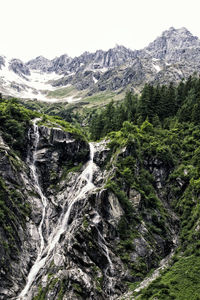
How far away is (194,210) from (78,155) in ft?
95.8

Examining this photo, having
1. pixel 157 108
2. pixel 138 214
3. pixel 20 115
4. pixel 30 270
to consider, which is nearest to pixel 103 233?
pixel 138 214

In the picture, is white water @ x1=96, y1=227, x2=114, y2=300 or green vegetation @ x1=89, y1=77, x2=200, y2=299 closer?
white water @ x1=96, y1=227, x2=114, y2=300

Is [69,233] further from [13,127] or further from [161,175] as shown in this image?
[13,127]

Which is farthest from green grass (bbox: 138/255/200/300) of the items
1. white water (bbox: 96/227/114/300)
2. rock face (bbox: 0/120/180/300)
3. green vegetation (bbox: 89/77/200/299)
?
white water (bbox: 96/227/114/300)

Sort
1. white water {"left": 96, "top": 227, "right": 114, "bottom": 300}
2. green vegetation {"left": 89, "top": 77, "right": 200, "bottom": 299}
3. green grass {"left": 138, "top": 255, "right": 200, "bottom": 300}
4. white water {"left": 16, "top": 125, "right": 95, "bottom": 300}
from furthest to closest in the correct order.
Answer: white water {"left": 16, "top": 125, "right": 95, "bottom": 300}
green vegetation {"left": 89, "top": 77, "right": 200, "bottom": 299}
white water {"left": 96, "top": 227, "right": 114, "bottom": 300}
green grass {"left": 138, "top": 255, "right": 200, "bottom": 300}

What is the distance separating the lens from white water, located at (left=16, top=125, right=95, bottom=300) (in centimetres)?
3484

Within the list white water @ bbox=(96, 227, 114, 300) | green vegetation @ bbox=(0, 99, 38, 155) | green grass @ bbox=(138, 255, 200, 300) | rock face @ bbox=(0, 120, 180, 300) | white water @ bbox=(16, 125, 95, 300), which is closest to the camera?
green grass @ bbox=(138, 255, 200, 300)

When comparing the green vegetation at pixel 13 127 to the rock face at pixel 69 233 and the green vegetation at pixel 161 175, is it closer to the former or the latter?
the rock face at pixel 69 233

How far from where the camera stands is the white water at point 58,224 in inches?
1372

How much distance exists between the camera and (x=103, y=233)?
38.3 m

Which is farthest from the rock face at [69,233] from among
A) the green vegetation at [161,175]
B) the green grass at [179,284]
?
the green grass at [179,284]

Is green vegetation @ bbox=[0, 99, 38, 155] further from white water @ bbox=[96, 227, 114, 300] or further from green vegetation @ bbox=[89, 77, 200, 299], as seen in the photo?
white water @ bbox=[96, 227, 114, 300]

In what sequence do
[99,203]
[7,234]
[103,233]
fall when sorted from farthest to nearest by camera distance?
[99,203], [103,233], [7,234]

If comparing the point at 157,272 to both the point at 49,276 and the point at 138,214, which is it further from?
the point at 49,276
